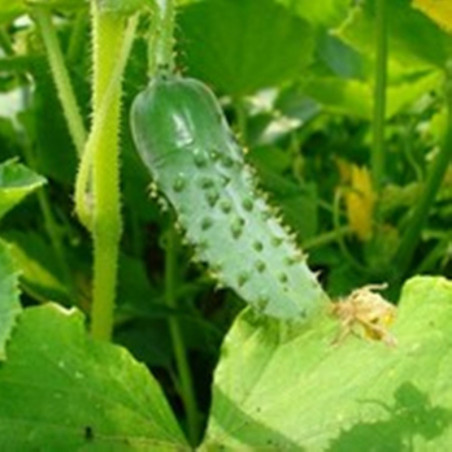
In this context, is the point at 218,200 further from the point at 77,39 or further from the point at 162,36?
the point at 77,39

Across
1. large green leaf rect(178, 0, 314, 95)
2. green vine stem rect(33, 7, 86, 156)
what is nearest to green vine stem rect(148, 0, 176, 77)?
green vine stem rect(33, 7, 86, 156)

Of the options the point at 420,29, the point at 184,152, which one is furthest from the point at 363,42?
the point at 184,152

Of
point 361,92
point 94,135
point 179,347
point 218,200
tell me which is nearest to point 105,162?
point 94,135

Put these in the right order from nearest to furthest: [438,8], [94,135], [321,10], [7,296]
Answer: [7,296] < [94,135] < [438,8] < [321,10]

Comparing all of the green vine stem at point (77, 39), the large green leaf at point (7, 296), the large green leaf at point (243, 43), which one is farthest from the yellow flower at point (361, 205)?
the large green leaf at point (7, 296)

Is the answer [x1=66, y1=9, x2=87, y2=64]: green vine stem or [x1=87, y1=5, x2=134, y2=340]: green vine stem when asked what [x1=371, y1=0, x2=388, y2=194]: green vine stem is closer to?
[x1=66, y1=9, x2=87, y2=64]: green vine stem

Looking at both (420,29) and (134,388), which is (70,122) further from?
(420,29)

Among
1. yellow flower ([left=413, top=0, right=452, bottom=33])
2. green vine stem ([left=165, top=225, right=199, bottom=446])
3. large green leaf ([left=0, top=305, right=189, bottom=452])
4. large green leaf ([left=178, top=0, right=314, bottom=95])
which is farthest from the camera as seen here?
large green leaf ([left=178, top=0, right=314, bottom=95])
